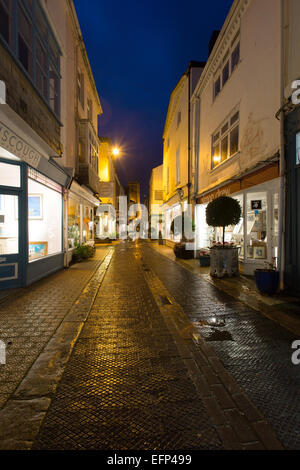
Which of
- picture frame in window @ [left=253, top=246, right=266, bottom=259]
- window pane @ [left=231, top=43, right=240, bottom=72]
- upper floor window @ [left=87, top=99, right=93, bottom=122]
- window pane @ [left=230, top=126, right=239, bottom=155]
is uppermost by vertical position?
upper floor window @ [left=87, top=99, right=93, bottom=122]

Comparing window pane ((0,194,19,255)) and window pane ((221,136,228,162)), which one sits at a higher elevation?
window pane ((221,136,228,162))

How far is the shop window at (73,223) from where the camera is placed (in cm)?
1250

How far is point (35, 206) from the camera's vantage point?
A: 9.00m

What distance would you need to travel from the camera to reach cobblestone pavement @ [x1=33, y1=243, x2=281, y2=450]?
6.72ft

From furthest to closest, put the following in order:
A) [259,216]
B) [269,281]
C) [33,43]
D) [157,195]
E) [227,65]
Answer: [157,195], [227,65], [259,216], [33,43], [269,281]

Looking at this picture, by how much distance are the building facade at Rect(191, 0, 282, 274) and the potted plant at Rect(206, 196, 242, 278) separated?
0.69 m

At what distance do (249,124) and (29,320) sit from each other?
29.5ft

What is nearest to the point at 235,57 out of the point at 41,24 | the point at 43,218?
the point at 41,24

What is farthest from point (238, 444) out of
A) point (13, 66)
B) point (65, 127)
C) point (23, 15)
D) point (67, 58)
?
point (67, 58)

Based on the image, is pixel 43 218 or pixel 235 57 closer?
pixel 43 218

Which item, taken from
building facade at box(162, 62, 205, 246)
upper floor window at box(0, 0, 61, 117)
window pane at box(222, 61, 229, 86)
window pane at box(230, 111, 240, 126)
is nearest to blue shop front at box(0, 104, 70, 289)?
upper floor window at box(0, 0, 61, 117)

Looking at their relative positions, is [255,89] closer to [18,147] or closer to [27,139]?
[27,139]

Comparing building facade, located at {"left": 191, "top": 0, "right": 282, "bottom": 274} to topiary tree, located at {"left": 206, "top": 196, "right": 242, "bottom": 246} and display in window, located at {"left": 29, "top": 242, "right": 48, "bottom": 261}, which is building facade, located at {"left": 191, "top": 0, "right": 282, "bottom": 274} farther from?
display in window, located at {"left": 29, "top": 242, "right": 48, "bottom": 261}

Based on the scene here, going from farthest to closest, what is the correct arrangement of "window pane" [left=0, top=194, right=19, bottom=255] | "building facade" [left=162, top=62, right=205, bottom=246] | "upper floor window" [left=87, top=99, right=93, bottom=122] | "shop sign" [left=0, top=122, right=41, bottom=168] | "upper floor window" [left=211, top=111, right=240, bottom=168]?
"upper floor window" [left=87, top=99, right=93, bottom=122], "building facade" [left=162, top=62, right=205, bottom=246], "upper floor window" [left=211, top=111, right=240, bottom=168], "window pane" [left=0, top=194, right=19, bottom=255], "shop sign" [left=0, top=122, right=41, bottom=168]
